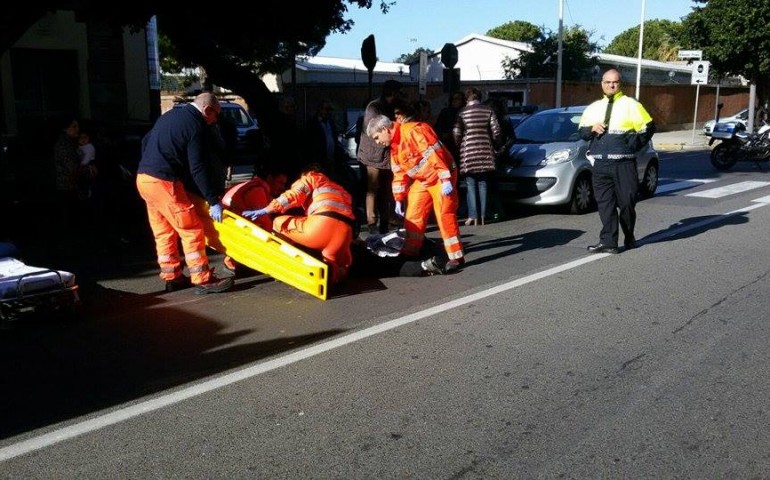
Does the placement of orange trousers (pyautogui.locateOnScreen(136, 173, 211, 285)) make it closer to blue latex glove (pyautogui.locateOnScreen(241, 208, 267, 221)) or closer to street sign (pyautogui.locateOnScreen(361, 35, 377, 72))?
blue latex glove (pyautogui.locateOnScreen(241, 208, 267, 221))

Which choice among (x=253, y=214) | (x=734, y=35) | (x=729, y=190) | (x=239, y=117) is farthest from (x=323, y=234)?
(x=734, y=35)

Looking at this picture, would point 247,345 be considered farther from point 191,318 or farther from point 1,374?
point 1,374

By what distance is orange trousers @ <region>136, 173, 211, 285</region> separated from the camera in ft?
21.8

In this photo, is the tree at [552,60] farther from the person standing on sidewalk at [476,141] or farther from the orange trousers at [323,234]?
the orange trousers at [323,234]

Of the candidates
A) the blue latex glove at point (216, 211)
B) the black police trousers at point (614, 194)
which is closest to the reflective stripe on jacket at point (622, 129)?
the black police trousers at point (614, 194)

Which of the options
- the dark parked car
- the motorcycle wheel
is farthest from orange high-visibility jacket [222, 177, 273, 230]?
the motorcycle wheel

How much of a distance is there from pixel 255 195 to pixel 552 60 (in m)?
33.4

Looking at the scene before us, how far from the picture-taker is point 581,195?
11211mm

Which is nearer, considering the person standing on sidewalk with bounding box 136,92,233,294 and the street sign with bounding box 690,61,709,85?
the person standing on sidewalk with bounding box 136,92,233,294

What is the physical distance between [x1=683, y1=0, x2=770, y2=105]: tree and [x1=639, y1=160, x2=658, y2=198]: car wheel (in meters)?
17.5

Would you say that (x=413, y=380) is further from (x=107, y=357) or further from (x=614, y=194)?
(x=614, y=194)

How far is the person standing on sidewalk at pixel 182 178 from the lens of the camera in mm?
6656

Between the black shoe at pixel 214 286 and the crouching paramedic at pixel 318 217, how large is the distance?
0.62 m

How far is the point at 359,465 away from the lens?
12.2 ft
